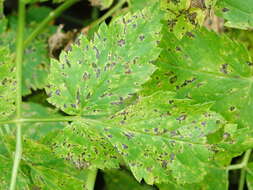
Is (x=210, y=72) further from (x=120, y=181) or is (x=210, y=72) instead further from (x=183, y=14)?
(x=120, y=181)

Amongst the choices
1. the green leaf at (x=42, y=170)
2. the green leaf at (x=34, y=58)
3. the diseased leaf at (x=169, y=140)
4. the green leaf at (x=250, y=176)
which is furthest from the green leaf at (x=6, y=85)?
the green leaf at (x=250, y=176)

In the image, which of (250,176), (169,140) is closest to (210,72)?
(169,140)

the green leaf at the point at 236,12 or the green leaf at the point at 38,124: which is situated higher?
the green leaf at the point at 236,12

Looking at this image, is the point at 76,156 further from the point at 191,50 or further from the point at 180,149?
the point at 191,50

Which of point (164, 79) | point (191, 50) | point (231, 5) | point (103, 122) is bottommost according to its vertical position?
point (103, 122)

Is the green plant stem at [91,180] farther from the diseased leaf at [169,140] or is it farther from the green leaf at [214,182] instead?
the diseased leaf at [169,140]

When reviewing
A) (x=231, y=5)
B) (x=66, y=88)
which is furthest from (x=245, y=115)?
(x=66, y=88)
